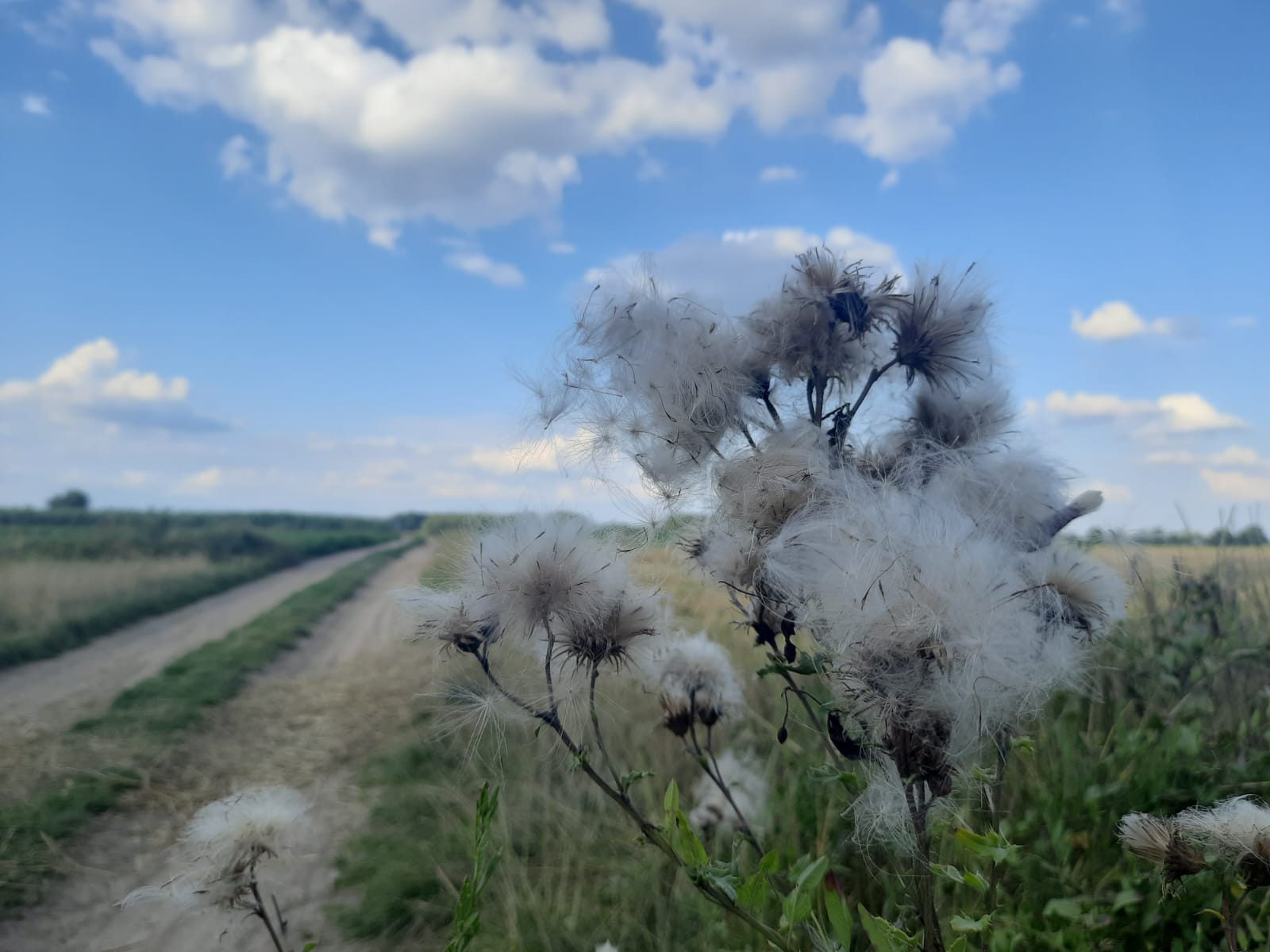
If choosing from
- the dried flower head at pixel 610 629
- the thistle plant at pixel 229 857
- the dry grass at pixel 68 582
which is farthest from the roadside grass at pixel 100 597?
the dried flower head at pixel 610 629

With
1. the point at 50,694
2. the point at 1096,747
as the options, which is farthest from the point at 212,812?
the point at 50,694

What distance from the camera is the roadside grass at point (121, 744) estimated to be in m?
4.59

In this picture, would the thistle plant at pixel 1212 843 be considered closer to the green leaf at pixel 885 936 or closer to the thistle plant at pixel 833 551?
the thistle plant at pixel 833 551

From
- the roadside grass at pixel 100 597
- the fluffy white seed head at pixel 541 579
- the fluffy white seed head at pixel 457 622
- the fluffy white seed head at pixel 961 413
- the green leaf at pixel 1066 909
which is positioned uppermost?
the fluffy white seed head at pixel 961 413

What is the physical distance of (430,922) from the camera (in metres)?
3.77

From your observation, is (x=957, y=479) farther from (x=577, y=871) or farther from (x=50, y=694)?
(x=50, y=694)

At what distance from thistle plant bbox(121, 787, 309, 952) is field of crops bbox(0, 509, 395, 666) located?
34.7ft

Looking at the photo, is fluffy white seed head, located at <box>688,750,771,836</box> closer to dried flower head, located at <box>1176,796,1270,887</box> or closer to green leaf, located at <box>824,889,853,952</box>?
green leaf, located at <box>824,889,853,952</box>

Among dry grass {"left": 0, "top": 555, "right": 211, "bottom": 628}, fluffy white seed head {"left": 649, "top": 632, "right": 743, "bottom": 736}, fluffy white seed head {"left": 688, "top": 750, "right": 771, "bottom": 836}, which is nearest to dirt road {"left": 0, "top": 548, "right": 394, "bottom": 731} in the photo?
dry grass {"left": 0, "top": 555, "right": 211, "bottom": 628}

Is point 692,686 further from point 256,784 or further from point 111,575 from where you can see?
point 111,575

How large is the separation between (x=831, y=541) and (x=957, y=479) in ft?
1.05

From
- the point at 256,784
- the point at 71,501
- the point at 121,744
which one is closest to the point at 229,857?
the point at 256,784

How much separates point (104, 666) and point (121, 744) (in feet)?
14.4

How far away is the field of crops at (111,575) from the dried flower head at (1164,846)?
1224cm
